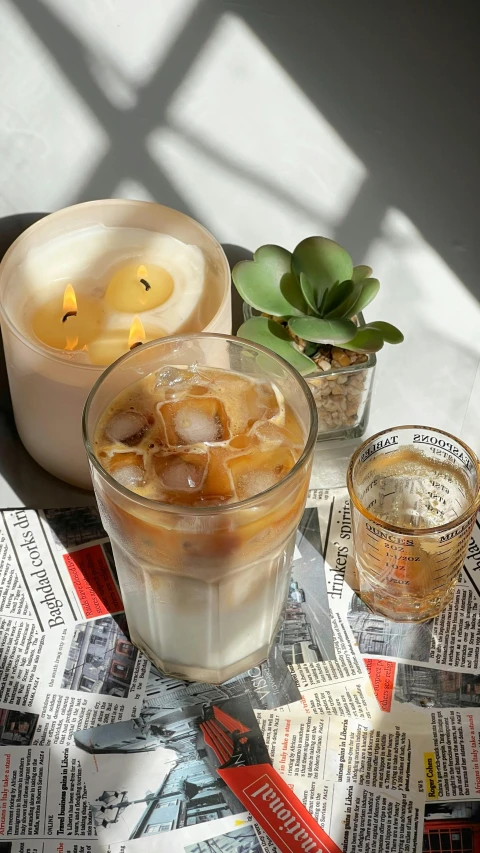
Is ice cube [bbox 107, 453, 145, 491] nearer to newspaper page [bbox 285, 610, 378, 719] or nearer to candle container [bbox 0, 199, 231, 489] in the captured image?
candle container [bbox 0, 199, 231, 489]

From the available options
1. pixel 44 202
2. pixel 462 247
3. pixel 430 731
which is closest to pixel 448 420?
pixel 462 247

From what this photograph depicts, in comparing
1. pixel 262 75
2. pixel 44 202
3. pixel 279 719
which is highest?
pixel 262 75

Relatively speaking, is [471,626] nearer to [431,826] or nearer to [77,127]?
[431,826]

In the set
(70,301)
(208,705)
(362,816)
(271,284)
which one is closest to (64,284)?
(70,301)

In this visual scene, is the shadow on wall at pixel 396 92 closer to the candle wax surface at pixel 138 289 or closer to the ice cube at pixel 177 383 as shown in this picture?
the candle wax surface at pixel 138 289

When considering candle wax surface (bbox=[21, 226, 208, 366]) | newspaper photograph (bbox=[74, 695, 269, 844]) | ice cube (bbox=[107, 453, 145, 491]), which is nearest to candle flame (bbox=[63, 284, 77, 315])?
candle wax surface (bbox=[21, 226, 208, 366])

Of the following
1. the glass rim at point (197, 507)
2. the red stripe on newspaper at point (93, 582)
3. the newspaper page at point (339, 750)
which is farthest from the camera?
the red stripe on newspaper at point (93, 582)

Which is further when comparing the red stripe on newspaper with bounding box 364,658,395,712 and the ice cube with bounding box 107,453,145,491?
the red stripe on newspaper with bounding box 364,658,395,712

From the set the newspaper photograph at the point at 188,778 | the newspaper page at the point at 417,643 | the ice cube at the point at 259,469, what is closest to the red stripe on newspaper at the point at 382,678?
the newspaper page at the point at 417,643
